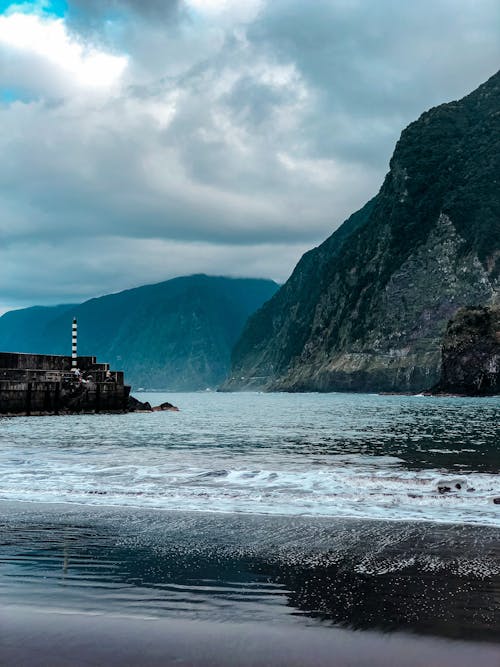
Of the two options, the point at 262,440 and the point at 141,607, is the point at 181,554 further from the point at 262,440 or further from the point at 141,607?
the point at 262,440

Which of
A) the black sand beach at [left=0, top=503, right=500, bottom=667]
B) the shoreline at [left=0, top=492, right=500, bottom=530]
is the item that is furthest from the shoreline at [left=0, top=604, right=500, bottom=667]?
the shoreline at [left=0, top=492, right=500, bottom=530]

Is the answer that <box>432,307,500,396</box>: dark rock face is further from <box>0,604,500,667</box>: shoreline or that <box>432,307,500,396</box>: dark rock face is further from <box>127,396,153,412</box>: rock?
<box>0,604,500,667</box>: shoreline

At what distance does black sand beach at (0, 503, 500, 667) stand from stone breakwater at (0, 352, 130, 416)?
6402 centimetres

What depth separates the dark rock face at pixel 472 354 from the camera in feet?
580

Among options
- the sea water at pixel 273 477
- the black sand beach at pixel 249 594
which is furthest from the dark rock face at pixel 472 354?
the black sand beach at pixel 249 594

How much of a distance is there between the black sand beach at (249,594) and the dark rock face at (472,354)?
175008 mm

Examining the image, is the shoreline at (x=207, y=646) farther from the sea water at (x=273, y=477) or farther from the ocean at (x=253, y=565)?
the sea water at (x=273, y=477)

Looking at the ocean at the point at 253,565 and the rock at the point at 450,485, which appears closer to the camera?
the ocean at the point at 253,565

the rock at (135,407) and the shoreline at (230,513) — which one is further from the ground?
the shoreline at (230,513)

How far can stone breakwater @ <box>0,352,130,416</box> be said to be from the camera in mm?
72688

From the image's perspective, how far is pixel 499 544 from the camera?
416 inches

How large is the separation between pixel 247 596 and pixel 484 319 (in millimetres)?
187217

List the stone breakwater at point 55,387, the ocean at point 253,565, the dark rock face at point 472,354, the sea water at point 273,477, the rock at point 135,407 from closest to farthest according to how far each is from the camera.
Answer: the ocean at point 253,565 < the sea water at point 273,477 < the stone breakwater at point 55,387 < the rock at point 135,407 < the dark rock face at point 472,354

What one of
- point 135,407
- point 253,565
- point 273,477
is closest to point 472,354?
point 135,407
